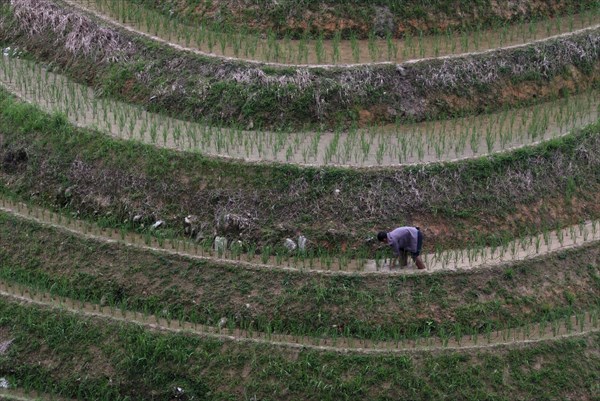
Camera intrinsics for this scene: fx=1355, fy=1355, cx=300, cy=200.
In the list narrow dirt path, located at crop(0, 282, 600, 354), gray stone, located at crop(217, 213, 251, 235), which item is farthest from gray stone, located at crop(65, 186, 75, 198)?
gray stone, located at crop(217, 213, 251, 235)

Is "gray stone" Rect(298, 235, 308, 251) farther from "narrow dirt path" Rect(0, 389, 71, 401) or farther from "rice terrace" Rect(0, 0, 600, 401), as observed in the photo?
"narrow dirt path" Rect(0, 389, 71, 401)

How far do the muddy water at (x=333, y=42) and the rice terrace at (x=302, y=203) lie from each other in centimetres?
4

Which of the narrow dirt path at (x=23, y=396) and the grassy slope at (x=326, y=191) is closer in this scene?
the narrow dirt path at (x=23, y=396)

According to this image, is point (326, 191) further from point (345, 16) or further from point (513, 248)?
point (345, 16)

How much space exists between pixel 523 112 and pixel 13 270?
22.3 feet

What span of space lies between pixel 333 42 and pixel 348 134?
191 centimetres

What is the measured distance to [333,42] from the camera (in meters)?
18.2

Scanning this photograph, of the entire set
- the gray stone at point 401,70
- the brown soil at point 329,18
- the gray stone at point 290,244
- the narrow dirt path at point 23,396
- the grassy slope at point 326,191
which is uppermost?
the brown soil at point 329,18

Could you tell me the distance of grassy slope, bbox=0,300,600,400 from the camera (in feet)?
45.7

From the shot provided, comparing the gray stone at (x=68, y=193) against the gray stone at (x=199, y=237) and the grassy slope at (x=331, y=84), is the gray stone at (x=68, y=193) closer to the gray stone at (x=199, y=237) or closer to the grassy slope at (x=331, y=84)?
the grassy slope at (x=331, y=84)

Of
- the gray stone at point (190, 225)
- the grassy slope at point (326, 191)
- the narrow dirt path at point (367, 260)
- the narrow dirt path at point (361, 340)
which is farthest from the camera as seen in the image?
the gray stone at point (190, 225)

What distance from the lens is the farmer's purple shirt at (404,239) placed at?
14.9 m

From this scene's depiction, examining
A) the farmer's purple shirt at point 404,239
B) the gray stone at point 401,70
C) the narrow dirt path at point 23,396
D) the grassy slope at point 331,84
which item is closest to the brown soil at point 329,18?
the grassy slope at point 331,84

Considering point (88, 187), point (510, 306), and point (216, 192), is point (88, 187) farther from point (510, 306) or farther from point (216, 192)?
point (510, 306)
